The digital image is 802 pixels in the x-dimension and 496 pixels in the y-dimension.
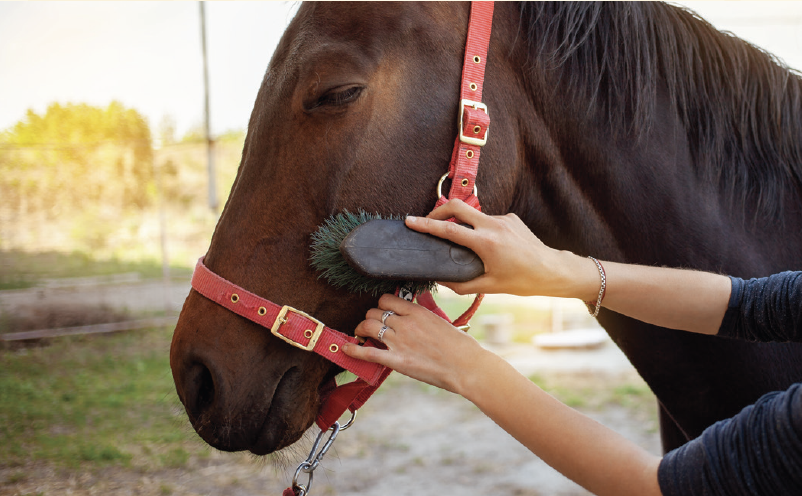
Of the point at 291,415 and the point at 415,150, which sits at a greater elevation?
the point at 415,150

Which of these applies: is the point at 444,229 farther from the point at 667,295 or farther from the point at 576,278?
the point at 667,295

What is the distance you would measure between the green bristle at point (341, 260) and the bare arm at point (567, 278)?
0.14m

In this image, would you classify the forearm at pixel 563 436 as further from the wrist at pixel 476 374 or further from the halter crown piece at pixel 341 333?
the halter crown piece at pixel 341 333

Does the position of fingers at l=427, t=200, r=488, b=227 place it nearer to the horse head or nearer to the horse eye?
the horse head

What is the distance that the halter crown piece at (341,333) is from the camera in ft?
4.38

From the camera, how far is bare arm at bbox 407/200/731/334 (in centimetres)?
118

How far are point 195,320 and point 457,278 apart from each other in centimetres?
70

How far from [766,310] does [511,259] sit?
25.2 inches

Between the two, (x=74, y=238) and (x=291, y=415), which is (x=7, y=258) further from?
(x=291, y=415)

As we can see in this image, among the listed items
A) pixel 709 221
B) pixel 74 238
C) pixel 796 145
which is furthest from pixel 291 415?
pixel 74 238

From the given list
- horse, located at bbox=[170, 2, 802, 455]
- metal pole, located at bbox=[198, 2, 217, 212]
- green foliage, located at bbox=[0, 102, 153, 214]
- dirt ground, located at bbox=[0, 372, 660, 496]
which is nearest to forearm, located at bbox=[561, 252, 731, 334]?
horse, located at bbox=[170, 2, 802, 455]

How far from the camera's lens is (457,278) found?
122 centimetres

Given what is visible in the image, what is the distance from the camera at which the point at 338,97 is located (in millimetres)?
1377

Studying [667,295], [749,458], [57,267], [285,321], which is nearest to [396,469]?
[285,321]
